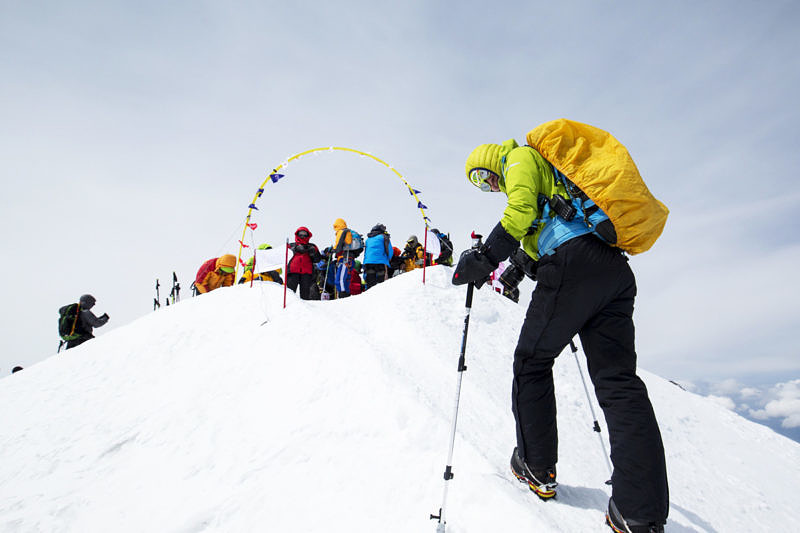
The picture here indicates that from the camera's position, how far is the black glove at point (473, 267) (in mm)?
2467

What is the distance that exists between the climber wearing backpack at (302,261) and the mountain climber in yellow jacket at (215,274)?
3456 millimetres

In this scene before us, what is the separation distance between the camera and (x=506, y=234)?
2.42 m

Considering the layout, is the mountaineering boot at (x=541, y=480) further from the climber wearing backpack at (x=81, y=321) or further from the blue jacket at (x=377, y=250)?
the climber wearing backpack at (x=81, y=321)

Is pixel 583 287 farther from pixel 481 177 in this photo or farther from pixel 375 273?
pixel 375 273

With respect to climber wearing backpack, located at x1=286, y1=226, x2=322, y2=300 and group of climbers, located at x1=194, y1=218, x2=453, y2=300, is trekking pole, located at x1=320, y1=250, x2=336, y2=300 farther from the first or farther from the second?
climber wearing backpack, located at x1=286, y1=226, x2=322, y2=300

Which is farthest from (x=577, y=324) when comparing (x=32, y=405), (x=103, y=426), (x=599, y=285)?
(x=32, y=405)

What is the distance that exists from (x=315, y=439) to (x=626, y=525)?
2.00 metres

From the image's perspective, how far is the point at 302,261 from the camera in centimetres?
898

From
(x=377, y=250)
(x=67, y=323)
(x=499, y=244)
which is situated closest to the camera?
(x=499, y=244)

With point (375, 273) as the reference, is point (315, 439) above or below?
below

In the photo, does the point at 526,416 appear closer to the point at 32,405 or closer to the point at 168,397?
the point at 168,397

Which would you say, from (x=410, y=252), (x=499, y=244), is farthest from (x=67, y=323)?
(x=499, y=244)

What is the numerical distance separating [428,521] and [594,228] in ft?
6.09

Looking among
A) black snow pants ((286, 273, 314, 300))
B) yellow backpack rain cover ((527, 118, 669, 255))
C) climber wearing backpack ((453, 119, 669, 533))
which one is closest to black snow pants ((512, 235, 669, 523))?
climber wearing backpack ((453, 119, 669, 533))
